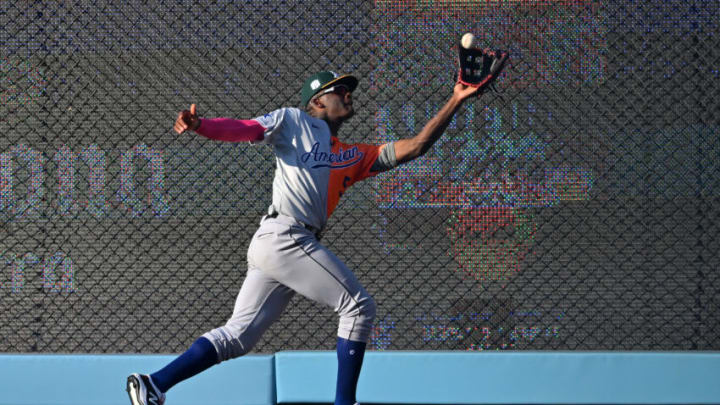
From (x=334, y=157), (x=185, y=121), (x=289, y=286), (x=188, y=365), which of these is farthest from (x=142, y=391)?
(x=334, y=157)

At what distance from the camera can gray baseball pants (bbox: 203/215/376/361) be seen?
95.2 inches

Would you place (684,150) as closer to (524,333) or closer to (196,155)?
(524,333)

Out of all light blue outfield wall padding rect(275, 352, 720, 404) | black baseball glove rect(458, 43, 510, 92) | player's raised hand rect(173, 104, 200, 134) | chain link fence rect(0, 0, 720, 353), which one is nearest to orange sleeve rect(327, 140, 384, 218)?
black baseball glove rect(458, 43, 510, 92)

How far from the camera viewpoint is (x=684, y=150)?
11.2 ft

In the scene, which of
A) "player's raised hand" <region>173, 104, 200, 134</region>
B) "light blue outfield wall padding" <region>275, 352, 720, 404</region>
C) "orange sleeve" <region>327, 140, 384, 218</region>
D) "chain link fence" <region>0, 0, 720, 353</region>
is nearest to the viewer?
"player's raised hand" <region>173, 104, 200, 134</region>

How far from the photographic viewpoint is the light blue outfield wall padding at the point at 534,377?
327 centimetres

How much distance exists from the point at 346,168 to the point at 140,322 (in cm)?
172

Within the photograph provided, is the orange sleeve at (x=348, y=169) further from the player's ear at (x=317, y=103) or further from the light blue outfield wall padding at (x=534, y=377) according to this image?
the light blue outfield wall padding at (x=534, y=377)

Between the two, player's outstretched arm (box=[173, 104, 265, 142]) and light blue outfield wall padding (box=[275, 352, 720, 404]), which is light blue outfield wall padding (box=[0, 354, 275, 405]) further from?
player's outstretched arm (box=[173, 104, 265, 142])

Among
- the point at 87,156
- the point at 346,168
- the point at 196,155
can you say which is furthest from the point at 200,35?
the point at 346,168

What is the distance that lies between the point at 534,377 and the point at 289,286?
5.06 feet

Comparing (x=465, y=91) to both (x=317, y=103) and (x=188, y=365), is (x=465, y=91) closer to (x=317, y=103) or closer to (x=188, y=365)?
(x=317, y=103)

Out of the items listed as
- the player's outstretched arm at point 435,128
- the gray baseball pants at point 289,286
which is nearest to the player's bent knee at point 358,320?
the gray baseball pants at point 289,286

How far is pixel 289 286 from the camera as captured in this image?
2455 millimetres
